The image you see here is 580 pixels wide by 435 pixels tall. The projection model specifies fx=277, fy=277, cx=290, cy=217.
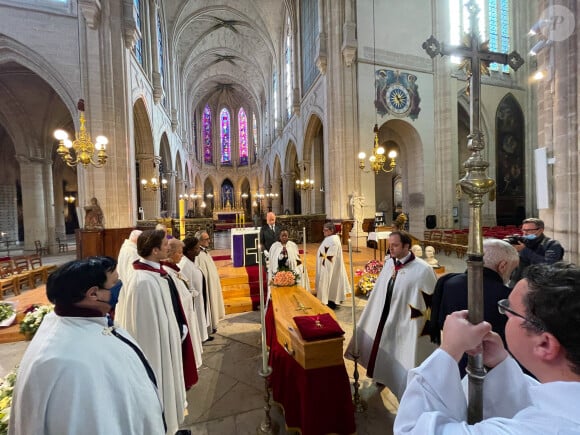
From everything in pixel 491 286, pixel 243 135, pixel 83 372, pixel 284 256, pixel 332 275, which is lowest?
pixel 332 275

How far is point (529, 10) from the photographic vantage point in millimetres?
15891

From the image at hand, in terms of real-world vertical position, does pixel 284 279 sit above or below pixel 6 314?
above

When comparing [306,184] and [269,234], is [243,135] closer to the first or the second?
[306,184]

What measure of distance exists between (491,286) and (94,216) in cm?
995

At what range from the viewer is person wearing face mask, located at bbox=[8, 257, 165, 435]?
1.13 meters

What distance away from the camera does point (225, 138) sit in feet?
121

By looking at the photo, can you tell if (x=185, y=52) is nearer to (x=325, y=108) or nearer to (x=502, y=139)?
(x=325, y=108)

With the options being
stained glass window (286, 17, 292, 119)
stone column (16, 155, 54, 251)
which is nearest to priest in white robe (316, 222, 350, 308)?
stone column (16, 155, 54, 251)

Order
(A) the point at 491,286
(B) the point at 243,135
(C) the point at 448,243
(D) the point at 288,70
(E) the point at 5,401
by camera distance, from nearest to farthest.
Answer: (E) the point at 5,401 → (A) the point at 491,286 → (C) the point at 448,243 → (D) the point at 288,70 → (B) the point at 243,135

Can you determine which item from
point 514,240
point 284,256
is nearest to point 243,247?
point 284,256

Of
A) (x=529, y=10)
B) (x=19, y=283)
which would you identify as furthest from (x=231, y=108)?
(x=19, y=283)

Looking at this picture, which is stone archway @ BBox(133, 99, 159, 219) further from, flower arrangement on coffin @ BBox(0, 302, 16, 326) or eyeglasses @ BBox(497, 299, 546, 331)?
eyeglasses @ BBox(497, 299, 546, 331)

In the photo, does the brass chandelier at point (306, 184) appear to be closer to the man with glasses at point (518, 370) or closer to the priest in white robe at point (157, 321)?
the priest in white robe at point (157, 321)

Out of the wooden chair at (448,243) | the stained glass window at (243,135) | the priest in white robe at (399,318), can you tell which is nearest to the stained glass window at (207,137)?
the stained glass window at (243,135)
